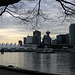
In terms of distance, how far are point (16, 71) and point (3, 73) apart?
68cm

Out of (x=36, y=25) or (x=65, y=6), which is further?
(x=36, y=25)

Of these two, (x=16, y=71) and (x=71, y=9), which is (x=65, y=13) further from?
(x=16, y=71)

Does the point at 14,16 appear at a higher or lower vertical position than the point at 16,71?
higher

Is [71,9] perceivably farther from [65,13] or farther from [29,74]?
[29,74]

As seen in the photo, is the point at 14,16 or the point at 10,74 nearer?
the point at 10,74

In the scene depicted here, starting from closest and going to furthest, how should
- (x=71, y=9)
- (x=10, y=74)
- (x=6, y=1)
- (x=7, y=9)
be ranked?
1. (x=6, y=1)
2. (x=71, y=9)
3. (x=10, y=74)
4. (x=7, y=9)

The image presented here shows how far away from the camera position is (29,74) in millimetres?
7875

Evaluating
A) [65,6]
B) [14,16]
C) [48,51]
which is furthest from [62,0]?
[48,51]

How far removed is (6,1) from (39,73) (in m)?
3.58

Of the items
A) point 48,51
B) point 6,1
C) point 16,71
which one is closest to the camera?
point 6,1

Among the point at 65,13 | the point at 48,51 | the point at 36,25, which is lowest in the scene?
the point at 48,51

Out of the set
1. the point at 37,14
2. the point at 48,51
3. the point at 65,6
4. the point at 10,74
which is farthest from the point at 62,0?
the point at 48,51

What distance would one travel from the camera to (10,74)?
26.2 feet

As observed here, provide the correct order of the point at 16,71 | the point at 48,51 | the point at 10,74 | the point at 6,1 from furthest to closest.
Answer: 1. the point at 48,51
2. the point at 16,71
3. the point at 10,74
4. the point at 6,1
